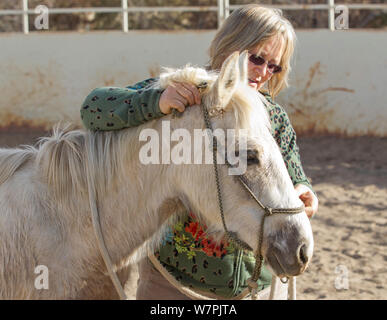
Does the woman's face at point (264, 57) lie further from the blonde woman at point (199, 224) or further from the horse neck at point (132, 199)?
the horse neck at point (132, 199)

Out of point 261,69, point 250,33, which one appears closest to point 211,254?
point 261,69

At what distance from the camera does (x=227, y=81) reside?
1762mm

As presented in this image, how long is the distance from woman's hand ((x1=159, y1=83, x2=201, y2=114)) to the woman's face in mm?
380

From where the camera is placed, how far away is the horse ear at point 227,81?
1710 millimetres

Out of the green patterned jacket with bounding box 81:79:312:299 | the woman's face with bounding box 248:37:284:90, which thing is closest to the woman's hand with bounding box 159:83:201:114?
the green patterned jacket with bounding box 81:79:312:299

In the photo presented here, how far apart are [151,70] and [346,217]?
3686 millimetres

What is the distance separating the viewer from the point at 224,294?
2141 millimetres

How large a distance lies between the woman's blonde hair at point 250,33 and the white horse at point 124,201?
0.28 meters

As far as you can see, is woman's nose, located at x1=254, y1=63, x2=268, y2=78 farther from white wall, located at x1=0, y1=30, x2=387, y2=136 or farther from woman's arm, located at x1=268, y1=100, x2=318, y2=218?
white wall, located at x1=0, y1=30, x2=387, y2=136

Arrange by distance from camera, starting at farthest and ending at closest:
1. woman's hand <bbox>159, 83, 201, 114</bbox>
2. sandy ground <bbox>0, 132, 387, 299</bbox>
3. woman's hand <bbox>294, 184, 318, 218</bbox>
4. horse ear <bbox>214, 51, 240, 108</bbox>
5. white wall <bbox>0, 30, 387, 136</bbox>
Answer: white wall <bbox>0, 30, 387, 136</bbox> < sandy ground <bbox>0, 132, 387, 299</bbox> < woman's hand <bbox>294, 184, 318, 218</bbox> < woman's hand <bbox>159, 83, 201, 114</bbox> < horse ear <bbox>214, 51, 240, 108</bbox>

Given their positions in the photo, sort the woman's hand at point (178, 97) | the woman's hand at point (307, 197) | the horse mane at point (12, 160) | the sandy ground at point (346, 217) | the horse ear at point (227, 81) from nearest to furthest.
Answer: the horse ear at point (227, 81), the woman's hand at point (178, 97), the horse mane at point (12, 160), the woman's hand at point (307, 197), the sandy ground at point (346, 217)

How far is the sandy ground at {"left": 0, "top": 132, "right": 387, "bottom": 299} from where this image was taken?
13.8 feet

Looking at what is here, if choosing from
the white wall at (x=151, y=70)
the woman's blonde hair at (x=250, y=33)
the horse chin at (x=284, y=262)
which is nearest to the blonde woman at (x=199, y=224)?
the woman's blonde hair at (x=250, y=33)

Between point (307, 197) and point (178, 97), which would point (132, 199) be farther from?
point (307, 197)
